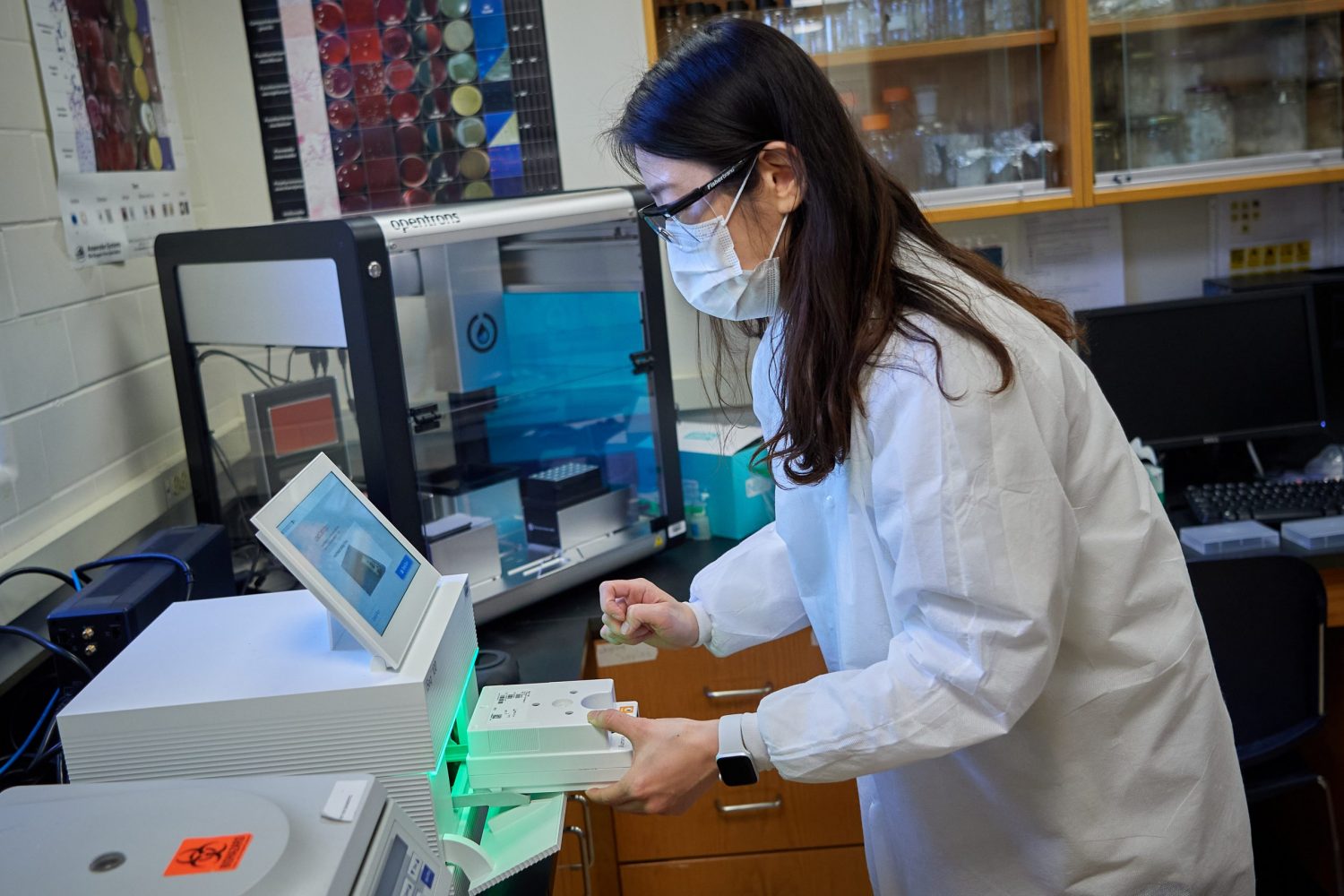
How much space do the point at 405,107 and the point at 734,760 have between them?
1778 millimetres

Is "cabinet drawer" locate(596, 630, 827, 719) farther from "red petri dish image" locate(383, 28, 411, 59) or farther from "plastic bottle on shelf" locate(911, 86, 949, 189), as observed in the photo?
"red petri dish image" locate(383, 28, 411, 59)

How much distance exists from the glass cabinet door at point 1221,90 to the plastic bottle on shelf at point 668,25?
828 mm

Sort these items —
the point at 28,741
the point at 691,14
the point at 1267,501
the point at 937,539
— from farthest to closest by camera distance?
the point at 691,14 < the point at 1267,501 < the point at 28,741 < the point at 937,539

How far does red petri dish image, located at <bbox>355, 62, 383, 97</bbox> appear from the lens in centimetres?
238

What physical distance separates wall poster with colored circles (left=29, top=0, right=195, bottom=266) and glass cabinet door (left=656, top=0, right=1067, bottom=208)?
3.14ft

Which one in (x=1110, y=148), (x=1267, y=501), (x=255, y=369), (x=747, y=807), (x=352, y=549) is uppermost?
(x=1110, y=148)

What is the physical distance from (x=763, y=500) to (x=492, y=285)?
650mm

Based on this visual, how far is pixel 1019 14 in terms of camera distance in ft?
7.47

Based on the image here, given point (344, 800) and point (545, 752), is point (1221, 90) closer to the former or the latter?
point (545, 752)

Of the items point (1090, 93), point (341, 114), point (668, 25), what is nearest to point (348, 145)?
point (341, 114)

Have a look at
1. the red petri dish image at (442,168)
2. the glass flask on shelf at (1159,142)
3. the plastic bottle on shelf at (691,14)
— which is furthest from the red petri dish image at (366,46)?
the glass flask on shelf at (1159,142)

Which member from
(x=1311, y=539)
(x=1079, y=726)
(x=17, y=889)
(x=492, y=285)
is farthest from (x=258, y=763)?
(x=1311, y=539)

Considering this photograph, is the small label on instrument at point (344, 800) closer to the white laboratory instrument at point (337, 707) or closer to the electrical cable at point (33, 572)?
the white laboratory instrument at point (337, 707)

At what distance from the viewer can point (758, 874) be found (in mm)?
2053
